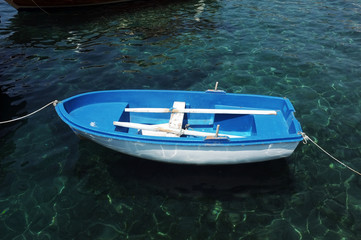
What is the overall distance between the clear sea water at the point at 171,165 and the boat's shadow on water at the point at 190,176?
0.16ft

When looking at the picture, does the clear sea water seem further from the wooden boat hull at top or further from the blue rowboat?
the blue rowboat

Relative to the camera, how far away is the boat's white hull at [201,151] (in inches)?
352

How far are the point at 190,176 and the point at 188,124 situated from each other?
2.70 meters

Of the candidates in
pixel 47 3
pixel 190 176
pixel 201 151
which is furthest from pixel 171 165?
pixel 47 3

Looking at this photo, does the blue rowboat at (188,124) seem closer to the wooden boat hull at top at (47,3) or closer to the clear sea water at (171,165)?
the clear sea water at (171,165)

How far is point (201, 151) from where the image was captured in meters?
9.11

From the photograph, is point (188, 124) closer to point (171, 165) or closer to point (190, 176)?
point (171, 165)

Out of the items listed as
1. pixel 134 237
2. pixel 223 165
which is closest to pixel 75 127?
pixel 134 237

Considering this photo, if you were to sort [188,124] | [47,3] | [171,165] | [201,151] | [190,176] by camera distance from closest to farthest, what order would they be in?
1. [201,151]
2. [190,176]
3. [171,165]
4. [188,124]
5. [47,3]

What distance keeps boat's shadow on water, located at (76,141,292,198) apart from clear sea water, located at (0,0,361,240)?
47 mm

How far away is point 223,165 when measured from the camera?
34.2 feet

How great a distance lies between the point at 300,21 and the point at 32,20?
1016 inches

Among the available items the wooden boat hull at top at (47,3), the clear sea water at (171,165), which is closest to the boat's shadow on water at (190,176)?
the clear sea water at (171,165)

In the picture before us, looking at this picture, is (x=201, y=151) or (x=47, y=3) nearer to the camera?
(x=201, y=151)
